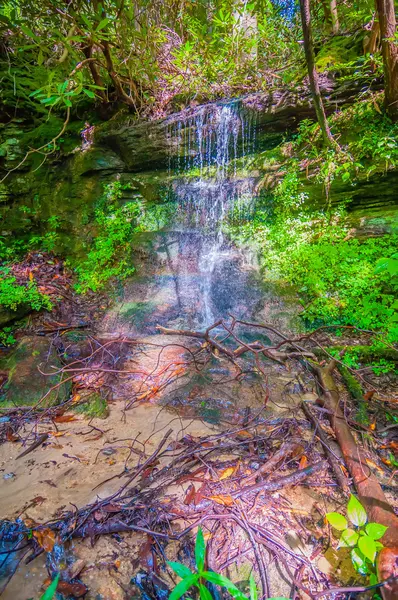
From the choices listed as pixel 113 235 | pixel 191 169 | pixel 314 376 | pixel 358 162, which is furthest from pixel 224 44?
pixel 314 376

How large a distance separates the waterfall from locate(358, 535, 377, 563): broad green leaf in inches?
180

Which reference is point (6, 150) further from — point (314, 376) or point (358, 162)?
point (314, 376)

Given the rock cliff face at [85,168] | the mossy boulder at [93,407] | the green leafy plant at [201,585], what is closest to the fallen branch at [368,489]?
the green leafy plant at [201,585]

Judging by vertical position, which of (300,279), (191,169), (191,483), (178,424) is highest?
(191,169)

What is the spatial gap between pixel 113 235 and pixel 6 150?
138 inches

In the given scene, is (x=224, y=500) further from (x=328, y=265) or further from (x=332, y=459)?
(x=328, y=265)

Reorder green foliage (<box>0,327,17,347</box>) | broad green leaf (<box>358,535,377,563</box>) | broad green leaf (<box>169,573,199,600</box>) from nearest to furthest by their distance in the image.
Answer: broad green leaf (<box>169,573,199,600</box>) < broad green leaf (<box>358,535,377,563</box>) < green foliage (<box>0,327,17,347</box>)

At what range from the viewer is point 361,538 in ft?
4.25

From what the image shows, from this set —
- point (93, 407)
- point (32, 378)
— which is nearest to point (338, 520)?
point (93, 407)

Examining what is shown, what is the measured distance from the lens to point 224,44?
6750mm

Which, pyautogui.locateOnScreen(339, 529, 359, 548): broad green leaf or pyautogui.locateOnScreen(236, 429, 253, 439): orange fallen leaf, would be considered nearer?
pyautogui.locateOnScreen(339, 529, 359, 548): broad green leaf

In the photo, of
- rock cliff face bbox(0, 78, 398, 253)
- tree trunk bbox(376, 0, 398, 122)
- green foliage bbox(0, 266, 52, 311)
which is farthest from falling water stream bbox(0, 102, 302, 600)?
tree trunk bbox(376, 0, 398, 122)

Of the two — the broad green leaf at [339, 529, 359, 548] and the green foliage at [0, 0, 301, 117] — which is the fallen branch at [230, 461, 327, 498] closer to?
the broad green leaf at [339, 529, 359, 548]

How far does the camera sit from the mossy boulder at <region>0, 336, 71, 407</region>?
124 inches
